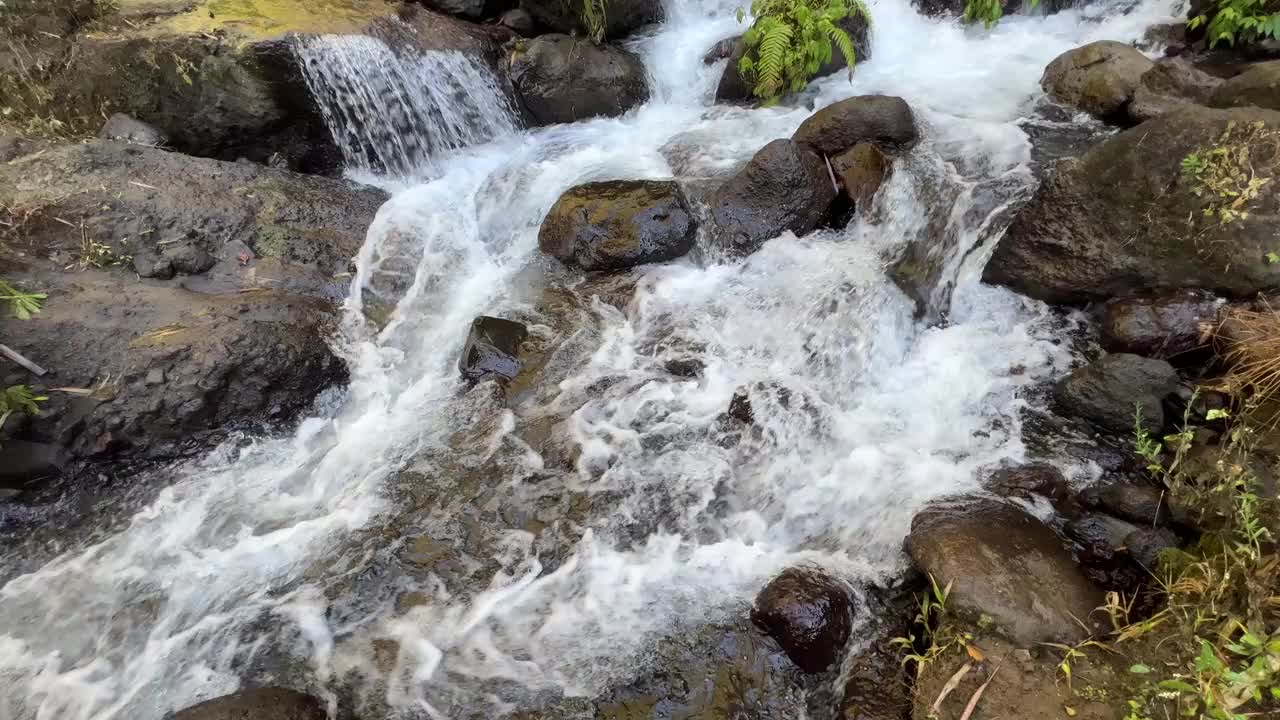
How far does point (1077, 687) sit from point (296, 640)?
4187mm

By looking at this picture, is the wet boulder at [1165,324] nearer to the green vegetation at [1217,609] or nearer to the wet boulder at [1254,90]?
the green vegetation at [1217,609]

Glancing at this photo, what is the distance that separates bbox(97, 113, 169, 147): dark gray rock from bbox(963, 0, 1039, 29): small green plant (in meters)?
10.1

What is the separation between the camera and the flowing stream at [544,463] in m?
3.97

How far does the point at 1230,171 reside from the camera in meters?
4.63

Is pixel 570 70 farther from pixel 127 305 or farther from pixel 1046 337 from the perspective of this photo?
pixel 1046 337

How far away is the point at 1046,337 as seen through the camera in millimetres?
5383

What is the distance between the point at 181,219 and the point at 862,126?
656cm

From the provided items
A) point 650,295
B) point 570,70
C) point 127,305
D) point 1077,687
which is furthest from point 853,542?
Result: point 570,70

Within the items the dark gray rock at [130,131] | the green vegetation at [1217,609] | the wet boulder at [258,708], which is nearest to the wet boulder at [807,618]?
the green vegetation at [1217,609]

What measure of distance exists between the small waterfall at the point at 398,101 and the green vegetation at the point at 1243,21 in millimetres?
8108

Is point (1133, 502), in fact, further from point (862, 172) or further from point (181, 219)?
point (181, 219)

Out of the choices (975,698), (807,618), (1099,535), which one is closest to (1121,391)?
(1099,535)

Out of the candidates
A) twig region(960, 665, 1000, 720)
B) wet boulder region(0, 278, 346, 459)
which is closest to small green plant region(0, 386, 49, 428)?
wet boulder region(0, 278, 346, 459)

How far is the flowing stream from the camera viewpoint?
3.97 m
